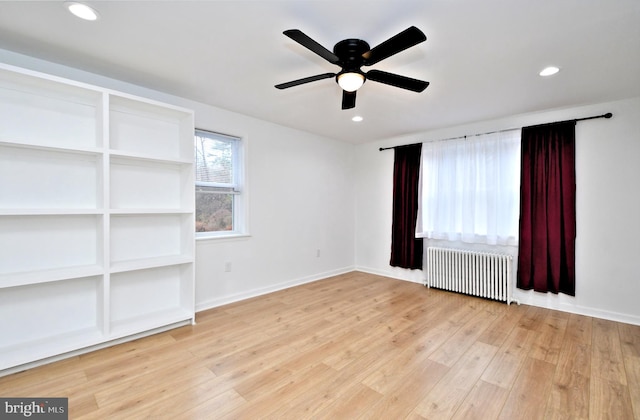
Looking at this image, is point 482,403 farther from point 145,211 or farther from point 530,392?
point 145,211

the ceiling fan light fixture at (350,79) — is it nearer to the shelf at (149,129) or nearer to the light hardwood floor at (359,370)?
the shelf at (149,129)

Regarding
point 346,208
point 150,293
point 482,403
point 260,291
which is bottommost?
point 482,403

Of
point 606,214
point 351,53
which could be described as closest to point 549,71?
point 351,53

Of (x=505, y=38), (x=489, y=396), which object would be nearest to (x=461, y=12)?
A: (x=505, y=38)

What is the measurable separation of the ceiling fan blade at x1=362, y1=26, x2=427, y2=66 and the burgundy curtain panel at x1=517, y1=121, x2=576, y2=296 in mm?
2854

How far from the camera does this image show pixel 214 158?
3.61 m

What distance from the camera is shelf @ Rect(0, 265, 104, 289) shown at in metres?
2.12

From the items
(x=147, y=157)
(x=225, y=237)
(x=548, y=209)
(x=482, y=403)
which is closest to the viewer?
(x=482, y=403)

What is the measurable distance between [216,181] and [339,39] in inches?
92.1

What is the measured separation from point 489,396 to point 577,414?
0.48m

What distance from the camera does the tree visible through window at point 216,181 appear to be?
11.5 feet

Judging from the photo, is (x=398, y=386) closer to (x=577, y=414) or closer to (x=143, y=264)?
(x=577, y=414)

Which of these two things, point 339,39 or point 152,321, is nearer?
point 339,39

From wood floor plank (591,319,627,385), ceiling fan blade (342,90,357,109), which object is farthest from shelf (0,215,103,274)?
wood floor plank (591,319,627,385)
